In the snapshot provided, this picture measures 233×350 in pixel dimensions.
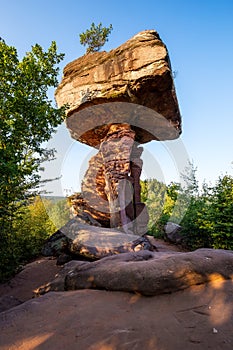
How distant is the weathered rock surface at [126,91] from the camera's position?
32.4 ft

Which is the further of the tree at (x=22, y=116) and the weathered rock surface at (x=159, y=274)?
the tree at (x=22, y=116)

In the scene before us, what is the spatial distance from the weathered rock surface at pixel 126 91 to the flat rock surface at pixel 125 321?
30.5 ft

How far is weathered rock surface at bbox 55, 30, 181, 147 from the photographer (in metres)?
9.88

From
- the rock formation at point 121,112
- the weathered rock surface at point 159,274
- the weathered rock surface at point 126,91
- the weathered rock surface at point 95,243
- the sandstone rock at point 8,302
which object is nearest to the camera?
the weathered rock surface at point 159,274

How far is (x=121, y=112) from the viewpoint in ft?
38.5

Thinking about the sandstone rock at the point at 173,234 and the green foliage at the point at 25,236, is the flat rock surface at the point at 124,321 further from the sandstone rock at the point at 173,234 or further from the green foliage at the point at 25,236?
the sandstone rock at the point at 173,234

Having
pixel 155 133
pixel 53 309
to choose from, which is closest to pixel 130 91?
pixel 155 133

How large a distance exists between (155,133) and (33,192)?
9.25 meters

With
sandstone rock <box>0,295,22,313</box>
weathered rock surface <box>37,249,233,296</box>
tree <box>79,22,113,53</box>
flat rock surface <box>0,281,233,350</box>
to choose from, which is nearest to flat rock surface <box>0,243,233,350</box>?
flat rock surface <box>0,281,233,350</box>

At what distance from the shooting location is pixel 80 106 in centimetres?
1184

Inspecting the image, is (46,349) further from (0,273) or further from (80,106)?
(80,106)

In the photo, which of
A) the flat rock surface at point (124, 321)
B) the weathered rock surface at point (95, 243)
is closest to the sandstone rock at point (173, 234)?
the weathered rock surface at point (95, 243)

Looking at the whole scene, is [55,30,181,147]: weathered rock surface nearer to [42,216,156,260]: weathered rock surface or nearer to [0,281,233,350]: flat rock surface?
[42,216,156,260]: weathered rock surface

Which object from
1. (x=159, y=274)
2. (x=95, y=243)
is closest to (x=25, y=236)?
(x=95, y=243)
